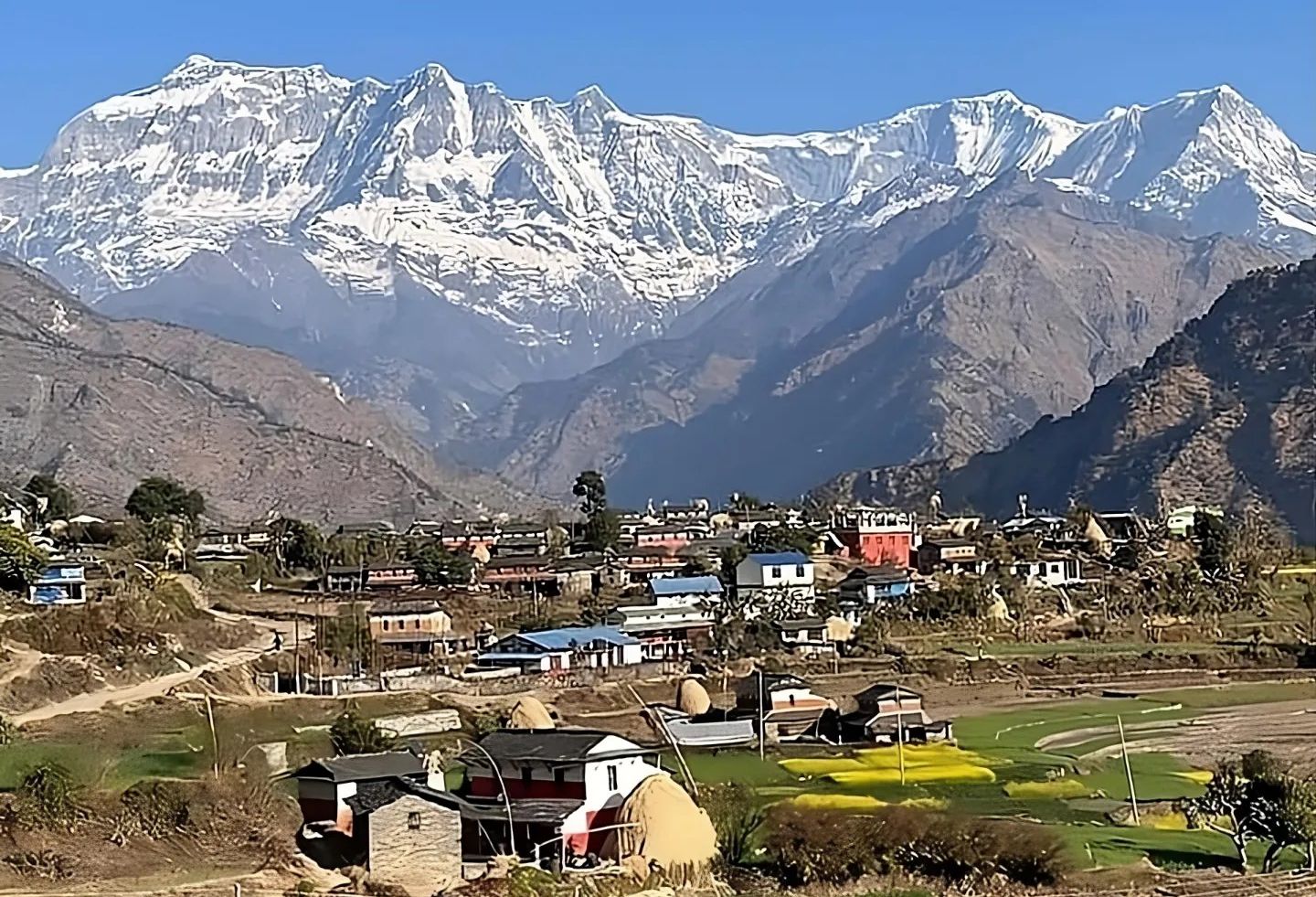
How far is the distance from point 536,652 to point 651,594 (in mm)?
12639

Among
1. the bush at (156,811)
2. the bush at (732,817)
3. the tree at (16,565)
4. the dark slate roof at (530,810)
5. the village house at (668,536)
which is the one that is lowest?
the bush at (732,817)

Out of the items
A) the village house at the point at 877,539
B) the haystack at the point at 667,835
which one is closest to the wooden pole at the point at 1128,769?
the haystack at the point at 667,835

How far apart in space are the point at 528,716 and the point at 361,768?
16494 millimetres

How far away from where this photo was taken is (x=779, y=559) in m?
76.1

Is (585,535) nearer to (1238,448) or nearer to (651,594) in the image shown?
(651,594)

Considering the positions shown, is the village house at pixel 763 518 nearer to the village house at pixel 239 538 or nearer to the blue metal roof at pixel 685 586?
the blue metal roof at pixel 685 586

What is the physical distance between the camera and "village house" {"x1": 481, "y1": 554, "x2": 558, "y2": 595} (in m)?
77.4

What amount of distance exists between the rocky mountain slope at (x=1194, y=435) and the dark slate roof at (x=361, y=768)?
92037 mm

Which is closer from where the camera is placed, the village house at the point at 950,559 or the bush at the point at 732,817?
the bush at the point at 732,817

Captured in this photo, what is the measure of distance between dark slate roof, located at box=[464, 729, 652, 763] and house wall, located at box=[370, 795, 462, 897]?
3311mm

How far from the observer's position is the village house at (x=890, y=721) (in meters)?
48.0

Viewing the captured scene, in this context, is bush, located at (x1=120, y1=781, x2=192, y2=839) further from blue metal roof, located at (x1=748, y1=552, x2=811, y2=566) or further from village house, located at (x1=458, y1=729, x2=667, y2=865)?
blue metal roof, located at (x1=748, y1=552, x2=811, y2=566)

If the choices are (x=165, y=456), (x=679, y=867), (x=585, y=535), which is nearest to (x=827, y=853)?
(x=679, y=867)

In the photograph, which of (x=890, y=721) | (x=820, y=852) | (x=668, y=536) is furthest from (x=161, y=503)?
(x=820, y=852)
